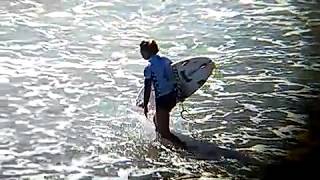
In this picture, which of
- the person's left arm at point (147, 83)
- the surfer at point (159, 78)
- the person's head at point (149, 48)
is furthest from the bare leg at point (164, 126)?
the person's head at point (149, 48)

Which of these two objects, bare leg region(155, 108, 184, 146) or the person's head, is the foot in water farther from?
the person's head

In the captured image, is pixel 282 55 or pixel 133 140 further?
pixel 282 55

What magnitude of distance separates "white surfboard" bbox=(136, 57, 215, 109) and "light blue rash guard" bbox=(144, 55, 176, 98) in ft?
0.42

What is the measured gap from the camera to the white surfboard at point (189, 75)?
5.33m

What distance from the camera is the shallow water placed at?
4977 mm

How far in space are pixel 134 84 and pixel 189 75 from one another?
1.22 metres

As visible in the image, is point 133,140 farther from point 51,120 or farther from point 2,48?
point 2,48

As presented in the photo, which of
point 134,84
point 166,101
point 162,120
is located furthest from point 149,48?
point 134,84

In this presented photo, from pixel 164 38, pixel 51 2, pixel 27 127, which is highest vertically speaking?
pixel 51 2

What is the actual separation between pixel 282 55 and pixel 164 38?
5.19ft

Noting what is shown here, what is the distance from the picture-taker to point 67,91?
6418 millimetres

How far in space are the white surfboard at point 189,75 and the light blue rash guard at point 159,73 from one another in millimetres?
129

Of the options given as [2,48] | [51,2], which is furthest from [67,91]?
[51,2]

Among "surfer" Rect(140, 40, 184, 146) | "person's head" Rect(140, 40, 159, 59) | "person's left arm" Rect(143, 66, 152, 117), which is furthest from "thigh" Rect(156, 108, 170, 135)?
"person's head" Rect(140, 40, 159, 59)
